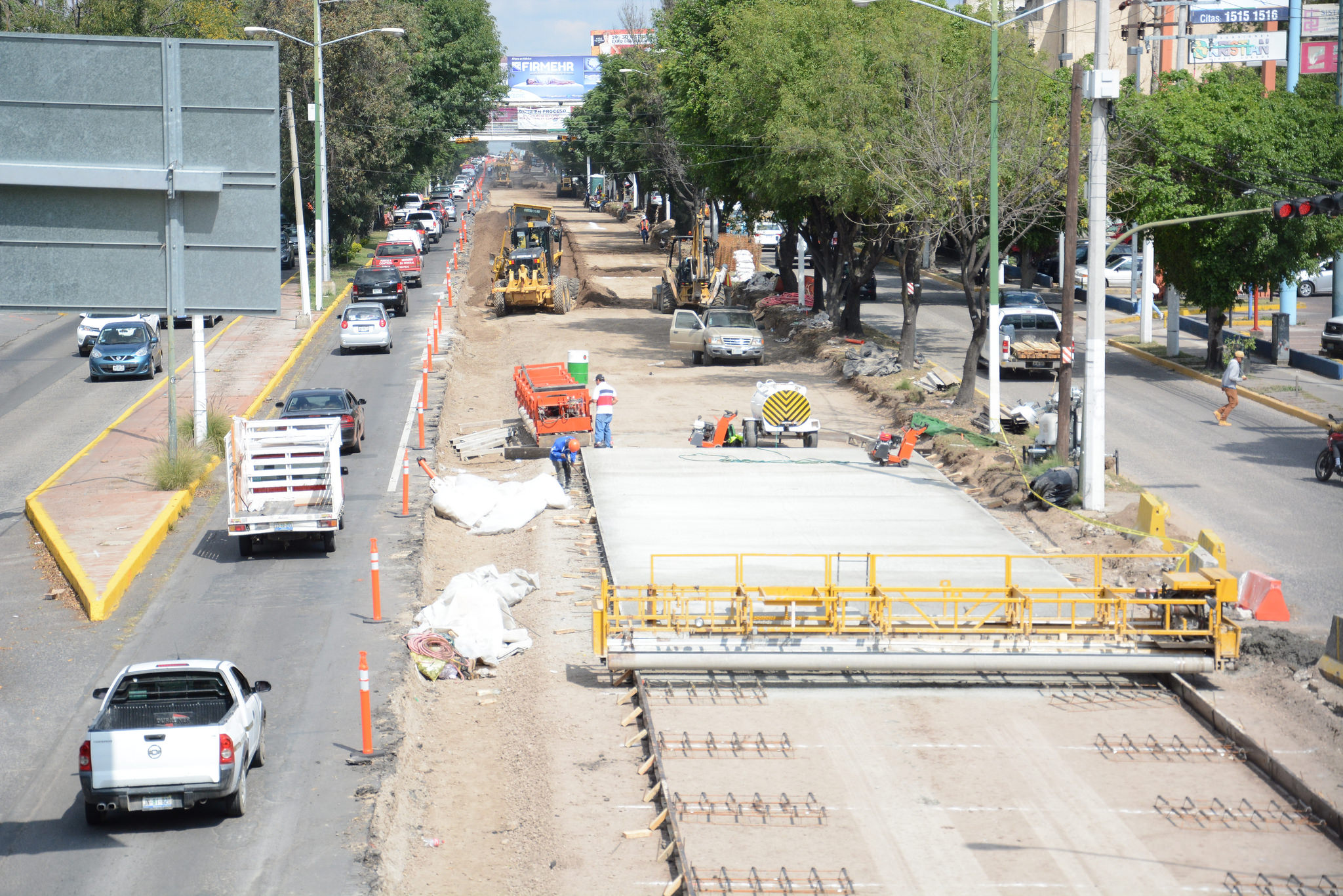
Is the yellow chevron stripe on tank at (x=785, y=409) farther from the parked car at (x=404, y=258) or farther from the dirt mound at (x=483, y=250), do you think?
the parked car at (x=404, y=258)

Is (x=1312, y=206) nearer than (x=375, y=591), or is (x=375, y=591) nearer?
(x=375, y=591)

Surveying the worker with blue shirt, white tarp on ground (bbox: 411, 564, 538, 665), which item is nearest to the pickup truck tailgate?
white tarp on ground (bbox: 411, 564, 538, 665)

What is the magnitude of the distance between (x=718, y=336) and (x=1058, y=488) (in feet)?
66.7

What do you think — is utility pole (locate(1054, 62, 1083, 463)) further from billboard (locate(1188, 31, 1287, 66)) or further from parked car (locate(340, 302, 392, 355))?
parked car (locate(340, 302, 392, 355))

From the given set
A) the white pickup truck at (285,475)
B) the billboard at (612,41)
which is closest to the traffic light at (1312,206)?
the white pickup truck at (285,475)

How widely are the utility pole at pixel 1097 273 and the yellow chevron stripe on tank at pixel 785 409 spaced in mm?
8264

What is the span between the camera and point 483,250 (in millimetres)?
81500

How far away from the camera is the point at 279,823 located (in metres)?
13.1

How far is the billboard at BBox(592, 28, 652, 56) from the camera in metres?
101

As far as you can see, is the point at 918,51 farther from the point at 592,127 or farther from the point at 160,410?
the point at 592,127

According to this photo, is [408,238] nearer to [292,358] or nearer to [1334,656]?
[292,358]

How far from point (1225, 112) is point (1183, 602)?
27242 millimetres

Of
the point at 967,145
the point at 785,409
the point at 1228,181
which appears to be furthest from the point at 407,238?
the point at 1228,181

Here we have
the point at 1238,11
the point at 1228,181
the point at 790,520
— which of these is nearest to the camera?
the point at 790,520
